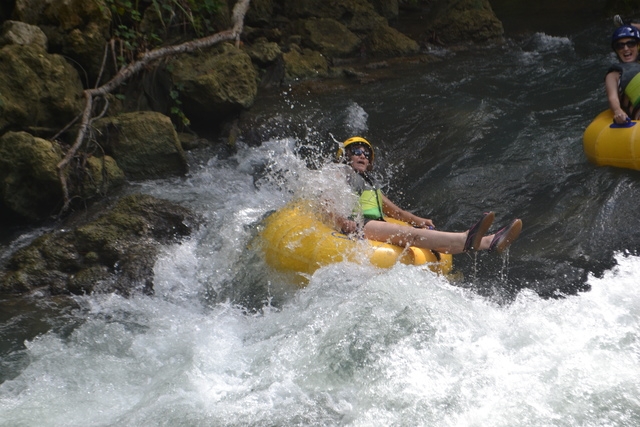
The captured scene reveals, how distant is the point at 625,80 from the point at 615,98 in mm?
224

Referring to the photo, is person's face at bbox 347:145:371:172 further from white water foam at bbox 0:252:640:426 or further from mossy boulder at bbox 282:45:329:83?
mossy boulder at bbox 282:45:329:83

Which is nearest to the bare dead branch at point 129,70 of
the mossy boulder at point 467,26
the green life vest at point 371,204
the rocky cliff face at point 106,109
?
the rocky cliff face at point 106,109

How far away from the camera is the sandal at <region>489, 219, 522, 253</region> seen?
14.5 ft

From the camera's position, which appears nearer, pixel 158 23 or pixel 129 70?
pixel 129 70

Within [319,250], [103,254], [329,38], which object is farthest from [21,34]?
[329,38]

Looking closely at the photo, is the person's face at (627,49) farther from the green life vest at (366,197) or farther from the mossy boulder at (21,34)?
the mossy boulder at (21,34)

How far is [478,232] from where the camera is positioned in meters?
4.43

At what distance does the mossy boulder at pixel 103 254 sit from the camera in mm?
5230

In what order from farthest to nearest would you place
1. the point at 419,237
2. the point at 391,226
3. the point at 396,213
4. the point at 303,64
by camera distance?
the point at 303,64 → the point at 396,213 → the point at 391,226 → the point at 419,237

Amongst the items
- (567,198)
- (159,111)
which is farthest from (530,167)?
(159,111)

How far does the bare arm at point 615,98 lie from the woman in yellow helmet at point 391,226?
2.05m

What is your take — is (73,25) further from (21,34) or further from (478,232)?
(478,232)

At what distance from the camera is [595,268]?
16.1 ft

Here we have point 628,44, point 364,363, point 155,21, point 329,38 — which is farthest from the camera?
point 329,38
